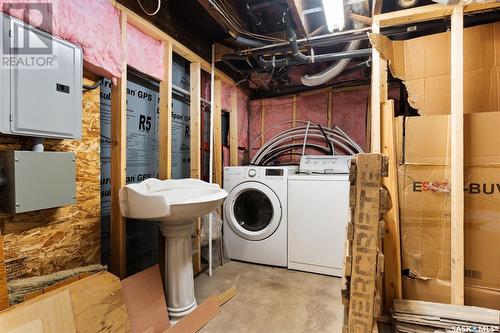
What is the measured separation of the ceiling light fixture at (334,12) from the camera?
1649mm

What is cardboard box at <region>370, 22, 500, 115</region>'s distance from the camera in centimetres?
157

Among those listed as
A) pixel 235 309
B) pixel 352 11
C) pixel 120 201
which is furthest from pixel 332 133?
pixel 120 201

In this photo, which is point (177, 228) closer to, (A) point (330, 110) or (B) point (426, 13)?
(B) point (426, 13)

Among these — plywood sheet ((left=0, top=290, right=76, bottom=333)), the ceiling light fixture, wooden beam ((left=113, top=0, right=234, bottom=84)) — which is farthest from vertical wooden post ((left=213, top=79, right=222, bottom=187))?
plywood sheet ((left=0, top=290, right=76, bottom=333))

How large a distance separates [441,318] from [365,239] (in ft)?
2.82

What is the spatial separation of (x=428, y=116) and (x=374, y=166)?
0.93 meters

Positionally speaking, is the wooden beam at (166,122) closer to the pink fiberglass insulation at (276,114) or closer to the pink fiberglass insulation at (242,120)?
the pink fiberglass insulation at (242,120)

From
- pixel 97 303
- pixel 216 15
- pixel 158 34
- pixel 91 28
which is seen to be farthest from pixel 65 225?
pixel 216 15

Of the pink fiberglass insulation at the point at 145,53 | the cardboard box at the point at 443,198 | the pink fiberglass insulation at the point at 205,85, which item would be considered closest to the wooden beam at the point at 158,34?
the pink fiberglass insulation at the point at 145,53

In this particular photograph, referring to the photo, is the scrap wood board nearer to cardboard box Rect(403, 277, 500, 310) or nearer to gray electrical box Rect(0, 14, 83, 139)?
gray electrical box Rect(0, 14, 83, 139)

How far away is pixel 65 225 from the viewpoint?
4.60 feet

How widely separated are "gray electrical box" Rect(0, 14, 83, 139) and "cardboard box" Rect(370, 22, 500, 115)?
1.67 m

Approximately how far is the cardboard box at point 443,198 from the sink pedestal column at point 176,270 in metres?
1.37

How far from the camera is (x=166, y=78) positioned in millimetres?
1948
